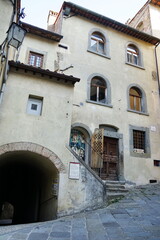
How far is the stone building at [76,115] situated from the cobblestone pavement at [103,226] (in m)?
0.71

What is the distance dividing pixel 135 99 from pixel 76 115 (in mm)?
4392

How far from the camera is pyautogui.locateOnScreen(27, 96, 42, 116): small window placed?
6.92 meters

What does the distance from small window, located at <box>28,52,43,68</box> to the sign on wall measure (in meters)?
6.27

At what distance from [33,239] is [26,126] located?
3400 mm

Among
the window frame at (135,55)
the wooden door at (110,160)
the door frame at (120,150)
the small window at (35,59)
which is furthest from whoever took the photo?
the window frame at (135,55)

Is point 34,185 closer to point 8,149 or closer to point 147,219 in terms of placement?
point 8,149

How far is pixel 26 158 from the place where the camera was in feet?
24.4

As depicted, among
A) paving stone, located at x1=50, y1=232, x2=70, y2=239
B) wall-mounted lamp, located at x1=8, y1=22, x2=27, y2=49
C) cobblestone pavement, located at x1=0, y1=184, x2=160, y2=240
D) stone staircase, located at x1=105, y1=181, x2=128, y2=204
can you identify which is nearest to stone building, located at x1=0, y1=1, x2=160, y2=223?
stone staircase, located at x1=105, y1=181, x2=128, y2=204

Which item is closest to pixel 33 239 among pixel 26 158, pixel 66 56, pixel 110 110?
pixel 26 158

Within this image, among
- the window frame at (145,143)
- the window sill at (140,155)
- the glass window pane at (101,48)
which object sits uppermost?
the glass window pane at (101,48)

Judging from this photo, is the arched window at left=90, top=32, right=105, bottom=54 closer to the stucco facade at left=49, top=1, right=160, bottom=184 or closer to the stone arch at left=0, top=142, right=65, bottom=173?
the stucco facade at left=49, top=1, right=160, bottom=184

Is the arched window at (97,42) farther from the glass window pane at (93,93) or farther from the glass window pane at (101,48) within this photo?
the glass window pane at (93,93)

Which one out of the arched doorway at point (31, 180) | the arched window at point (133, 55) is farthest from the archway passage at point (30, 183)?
the arched window at point (133, 55)

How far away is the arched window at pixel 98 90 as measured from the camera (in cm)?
1135
